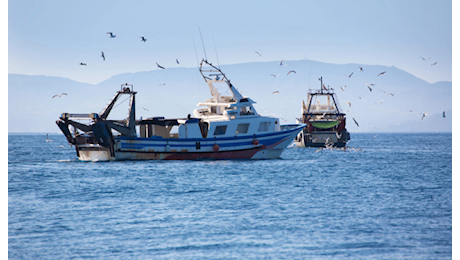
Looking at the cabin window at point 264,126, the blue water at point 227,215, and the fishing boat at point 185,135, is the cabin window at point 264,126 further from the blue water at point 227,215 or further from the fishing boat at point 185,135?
the blue water at point 227,215

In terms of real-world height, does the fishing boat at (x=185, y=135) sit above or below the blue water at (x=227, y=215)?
above

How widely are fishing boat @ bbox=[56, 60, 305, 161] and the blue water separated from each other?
2.75 m

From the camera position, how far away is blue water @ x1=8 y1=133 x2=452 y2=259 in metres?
16.3

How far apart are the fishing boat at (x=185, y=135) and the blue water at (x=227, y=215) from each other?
2.75 m

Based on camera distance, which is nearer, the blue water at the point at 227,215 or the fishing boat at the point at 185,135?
the blue water at the point at 227,215

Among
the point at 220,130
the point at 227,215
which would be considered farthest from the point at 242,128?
the point at 227,215

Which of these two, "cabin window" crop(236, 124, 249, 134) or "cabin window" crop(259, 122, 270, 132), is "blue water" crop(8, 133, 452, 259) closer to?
"cabin window" crop(236, 124, 249, 134)

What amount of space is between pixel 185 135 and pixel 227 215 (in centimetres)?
2038

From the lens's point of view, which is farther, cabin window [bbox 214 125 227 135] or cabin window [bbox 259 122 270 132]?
cabin window [bbox 259 122 270 132]

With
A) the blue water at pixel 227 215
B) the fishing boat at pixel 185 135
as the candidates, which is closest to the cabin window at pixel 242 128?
the fishing boat at pixel 185 135

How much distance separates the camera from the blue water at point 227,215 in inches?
642

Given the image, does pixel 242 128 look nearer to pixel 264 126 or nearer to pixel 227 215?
pixel 264 126

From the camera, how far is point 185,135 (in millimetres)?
41375

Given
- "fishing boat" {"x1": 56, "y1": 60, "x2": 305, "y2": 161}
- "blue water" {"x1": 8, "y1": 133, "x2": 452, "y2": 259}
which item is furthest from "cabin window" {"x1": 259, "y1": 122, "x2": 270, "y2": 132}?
"blue water" {"x1": 8, "y1": 133, "x2": 452, "y2": 259}
